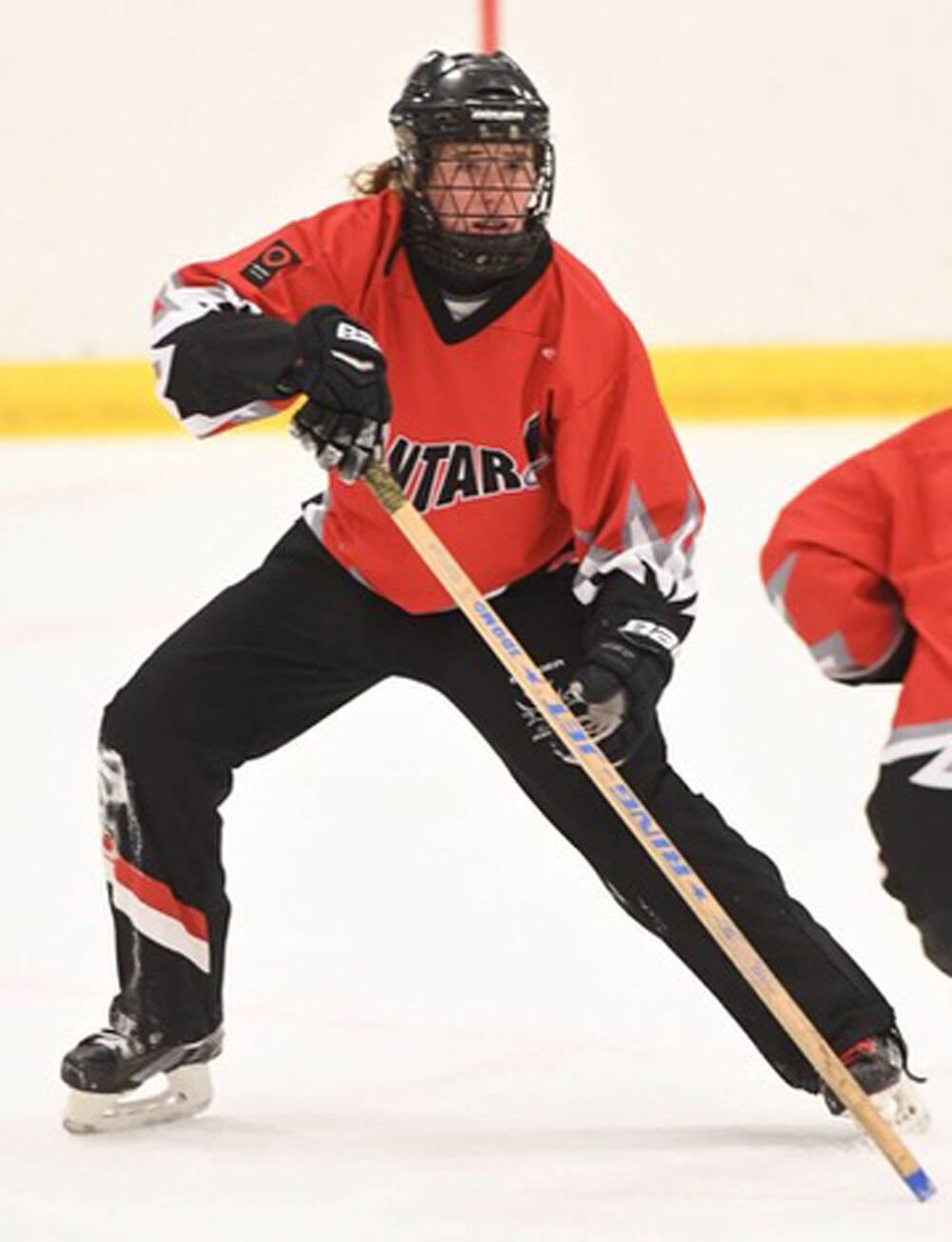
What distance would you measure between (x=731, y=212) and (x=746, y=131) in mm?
188

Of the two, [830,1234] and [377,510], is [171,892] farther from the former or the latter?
[830,1234]

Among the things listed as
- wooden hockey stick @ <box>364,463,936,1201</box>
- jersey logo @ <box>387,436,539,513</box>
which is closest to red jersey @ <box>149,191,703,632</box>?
jersey logo @ <box>387,436,539,513</box>

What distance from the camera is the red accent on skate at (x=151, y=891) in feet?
9.14

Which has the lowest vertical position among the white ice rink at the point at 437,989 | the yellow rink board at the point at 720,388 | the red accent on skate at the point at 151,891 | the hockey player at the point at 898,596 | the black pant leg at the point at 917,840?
the yellow rink board at the point at 720,388

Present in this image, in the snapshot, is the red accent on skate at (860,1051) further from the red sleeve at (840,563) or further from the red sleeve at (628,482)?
the red sleeve at (840,563)

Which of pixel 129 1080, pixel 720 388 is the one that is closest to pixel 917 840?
pixel 129 1080

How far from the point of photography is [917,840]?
6.99ft

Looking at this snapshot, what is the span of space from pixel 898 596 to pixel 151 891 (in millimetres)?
961

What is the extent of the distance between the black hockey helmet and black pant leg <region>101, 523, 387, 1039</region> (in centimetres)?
37

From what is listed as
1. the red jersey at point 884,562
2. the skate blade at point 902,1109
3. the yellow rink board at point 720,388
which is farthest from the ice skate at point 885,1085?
the yellow rink board at point 720,388

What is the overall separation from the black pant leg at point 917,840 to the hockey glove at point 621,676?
497mm

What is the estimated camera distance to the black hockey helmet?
2.66m

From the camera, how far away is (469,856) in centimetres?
371

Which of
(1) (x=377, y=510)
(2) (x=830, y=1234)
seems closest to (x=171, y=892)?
(1) (x=377, y=510)
